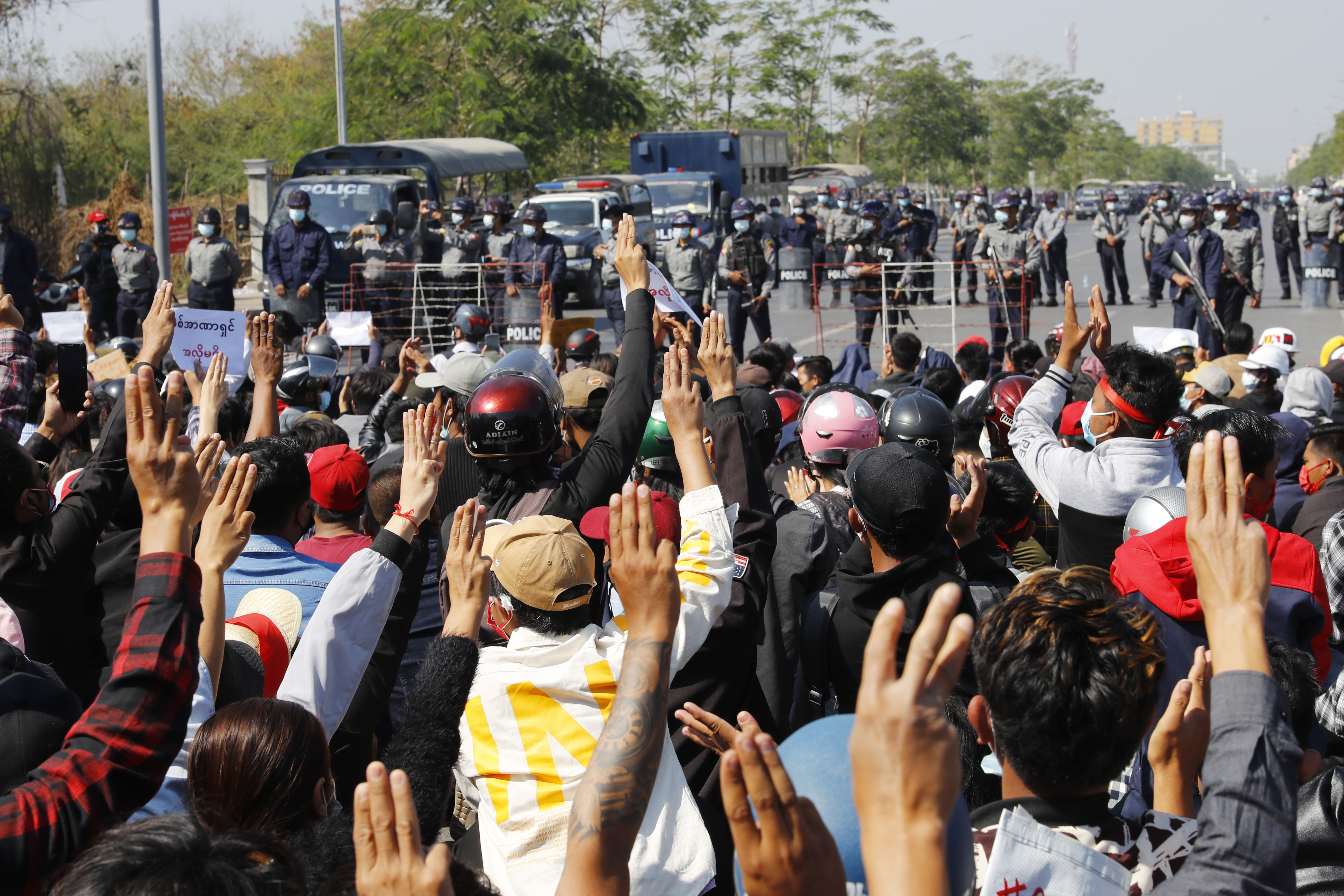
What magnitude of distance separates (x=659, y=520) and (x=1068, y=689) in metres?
1.15

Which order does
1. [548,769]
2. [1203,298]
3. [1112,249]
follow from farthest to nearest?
[1112,249], [1203,298], [548,769]

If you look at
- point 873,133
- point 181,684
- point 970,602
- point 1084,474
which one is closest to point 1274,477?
point 1084,474

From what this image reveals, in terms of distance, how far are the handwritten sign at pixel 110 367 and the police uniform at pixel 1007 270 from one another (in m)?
8.14

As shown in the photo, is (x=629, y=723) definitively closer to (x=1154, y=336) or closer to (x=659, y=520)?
(x=659, y=520)

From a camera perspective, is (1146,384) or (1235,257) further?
(1235,257)

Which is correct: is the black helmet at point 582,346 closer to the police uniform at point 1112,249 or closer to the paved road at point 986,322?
the paved road at point 986,322

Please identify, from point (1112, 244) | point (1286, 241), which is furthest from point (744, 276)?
point (1286, 241)

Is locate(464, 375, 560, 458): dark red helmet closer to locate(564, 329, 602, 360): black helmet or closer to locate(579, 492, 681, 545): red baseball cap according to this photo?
locate(579, 492, 681, 545): red baseball cap

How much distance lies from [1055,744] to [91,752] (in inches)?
60.2

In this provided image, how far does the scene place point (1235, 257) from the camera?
16109 millimetres

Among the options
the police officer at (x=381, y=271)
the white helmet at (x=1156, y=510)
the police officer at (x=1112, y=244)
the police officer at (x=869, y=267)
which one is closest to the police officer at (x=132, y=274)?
the police officer at (x=381, y=271)

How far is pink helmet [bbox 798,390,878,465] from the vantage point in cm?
428

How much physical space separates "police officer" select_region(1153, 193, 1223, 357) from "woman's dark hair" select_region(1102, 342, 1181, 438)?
991 centimetres

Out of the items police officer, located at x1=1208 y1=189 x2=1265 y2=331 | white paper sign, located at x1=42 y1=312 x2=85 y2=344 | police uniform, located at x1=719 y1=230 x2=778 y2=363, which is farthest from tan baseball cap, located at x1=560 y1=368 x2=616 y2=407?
police officer, located at x1=1208 y1=189 x2=1265 y2=331
